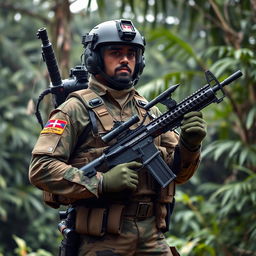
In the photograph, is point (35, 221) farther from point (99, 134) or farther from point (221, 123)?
point (99, 134)

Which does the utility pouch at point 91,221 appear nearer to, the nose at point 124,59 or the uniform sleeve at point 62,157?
the uniform sleeve at point 62,157

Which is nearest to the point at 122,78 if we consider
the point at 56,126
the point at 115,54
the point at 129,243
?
the point at 115,54

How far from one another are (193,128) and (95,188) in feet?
1.98

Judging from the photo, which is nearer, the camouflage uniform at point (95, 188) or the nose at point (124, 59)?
the camouflage uniform at point (95, 188)

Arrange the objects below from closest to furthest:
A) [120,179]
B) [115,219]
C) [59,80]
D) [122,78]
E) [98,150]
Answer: [120,179], [115,219], [98,150], [122,78], [59,80]

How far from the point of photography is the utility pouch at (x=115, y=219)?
3.40 meters

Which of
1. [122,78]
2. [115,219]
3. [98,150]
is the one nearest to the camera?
[115,219]

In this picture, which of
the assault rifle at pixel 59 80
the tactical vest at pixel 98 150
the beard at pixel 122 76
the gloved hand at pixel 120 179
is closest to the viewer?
the gloved hand at pixel 120 179

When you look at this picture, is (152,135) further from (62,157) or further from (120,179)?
(62,157)

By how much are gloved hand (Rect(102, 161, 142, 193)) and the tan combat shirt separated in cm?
5

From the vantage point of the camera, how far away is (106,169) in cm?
→ 354

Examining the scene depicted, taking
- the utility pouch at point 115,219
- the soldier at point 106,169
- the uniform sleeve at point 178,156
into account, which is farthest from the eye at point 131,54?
the utility pouch at point 115,219

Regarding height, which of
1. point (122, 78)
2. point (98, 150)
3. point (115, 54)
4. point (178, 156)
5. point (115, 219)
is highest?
point (115, 54)

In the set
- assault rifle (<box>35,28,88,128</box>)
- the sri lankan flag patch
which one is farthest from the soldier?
assault rifle (<box>35,28,88,128</box>)
